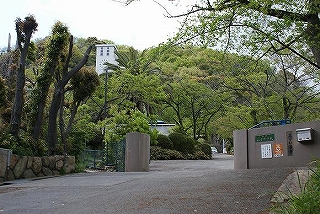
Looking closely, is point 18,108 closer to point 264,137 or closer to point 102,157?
point 102,157

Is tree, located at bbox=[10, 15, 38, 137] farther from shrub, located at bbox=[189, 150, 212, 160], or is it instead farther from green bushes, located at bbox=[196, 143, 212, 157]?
green bushes, located at bbox=[196, 143, 212, 157]

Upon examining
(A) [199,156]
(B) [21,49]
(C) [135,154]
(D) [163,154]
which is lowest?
(A) [199,156]

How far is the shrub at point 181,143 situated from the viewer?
101 feet

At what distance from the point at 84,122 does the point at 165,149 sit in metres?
8.73

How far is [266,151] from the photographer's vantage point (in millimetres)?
13562

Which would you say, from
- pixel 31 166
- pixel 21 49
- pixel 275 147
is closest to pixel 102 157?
pixel 31 166

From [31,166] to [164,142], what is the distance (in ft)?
58.9

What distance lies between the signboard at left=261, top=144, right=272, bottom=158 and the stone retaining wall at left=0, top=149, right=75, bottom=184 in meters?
7.50

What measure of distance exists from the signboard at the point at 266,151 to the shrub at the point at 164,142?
54.2 feet

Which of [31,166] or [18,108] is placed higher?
[18,108]

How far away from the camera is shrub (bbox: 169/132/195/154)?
30875 millimetres

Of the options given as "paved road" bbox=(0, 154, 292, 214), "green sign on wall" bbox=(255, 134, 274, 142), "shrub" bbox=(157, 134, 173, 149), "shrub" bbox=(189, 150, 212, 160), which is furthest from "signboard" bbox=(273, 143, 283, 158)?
"shrub" bbox=(189, 150, 212, 160)

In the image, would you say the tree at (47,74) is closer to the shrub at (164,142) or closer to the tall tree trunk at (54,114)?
the tall tree trunk at (54,114)

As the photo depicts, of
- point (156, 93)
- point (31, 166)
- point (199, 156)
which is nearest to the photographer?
point (31, 166)
